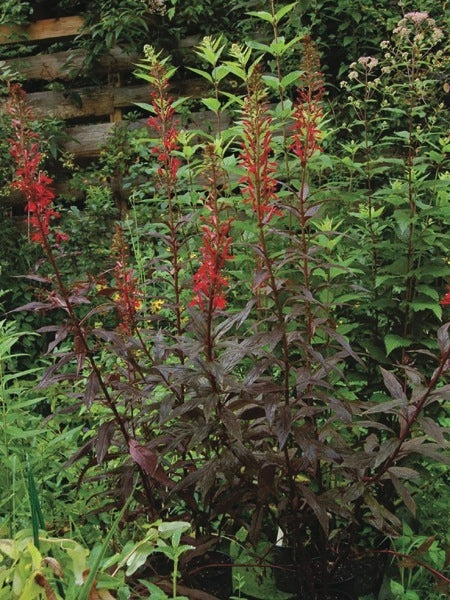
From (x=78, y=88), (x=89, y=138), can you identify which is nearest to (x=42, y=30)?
(x=78, y=88)

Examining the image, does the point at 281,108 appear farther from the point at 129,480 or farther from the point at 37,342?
the point at 37,342

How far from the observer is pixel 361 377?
8.30ft

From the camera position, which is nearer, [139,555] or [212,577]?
[139,555]

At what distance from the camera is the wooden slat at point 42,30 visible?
20.1ft

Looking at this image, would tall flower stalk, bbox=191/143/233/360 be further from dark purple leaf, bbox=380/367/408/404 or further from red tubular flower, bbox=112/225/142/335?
dark purple leaf, bbox=380/367/408/404

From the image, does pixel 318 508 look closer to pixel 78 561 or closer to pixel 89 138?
pixel 78 561

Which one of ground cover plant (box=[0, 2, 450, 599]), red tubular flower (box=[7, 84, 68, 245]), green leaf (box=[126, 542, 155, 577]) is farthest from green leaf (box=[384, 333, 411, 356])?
green leaf (box=[126, 542, 155, 577])

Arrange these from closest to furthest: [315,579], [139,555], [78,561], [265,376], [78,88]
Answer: [78,561], [139,555], [265,376], [315,579], [78,88]

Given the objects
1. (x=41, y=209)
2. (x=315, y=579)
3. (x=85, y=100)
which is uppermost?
(x=41, y=209)

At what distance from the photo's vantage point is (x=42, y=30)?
20.4ft

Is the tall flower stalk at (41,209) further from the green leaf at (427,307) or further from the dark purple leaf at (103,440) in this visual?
the green leaf at (427,307)

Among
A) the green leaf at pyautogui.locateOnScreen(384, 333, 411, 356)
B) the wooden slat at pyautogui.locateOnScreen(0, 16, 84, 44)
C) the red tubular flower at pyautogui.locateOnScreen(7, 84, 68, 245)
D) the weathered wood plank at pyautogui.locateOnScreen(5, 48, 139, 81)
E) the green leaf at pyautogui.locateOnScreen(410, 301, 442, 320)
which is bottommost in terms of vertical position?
the green leaf at pyautogui.locateOnScreen(384, 333, 411, 356)

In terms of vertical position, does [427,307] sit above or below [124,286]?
below

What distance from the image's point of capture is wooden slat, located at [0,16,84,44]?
6.13 metres
